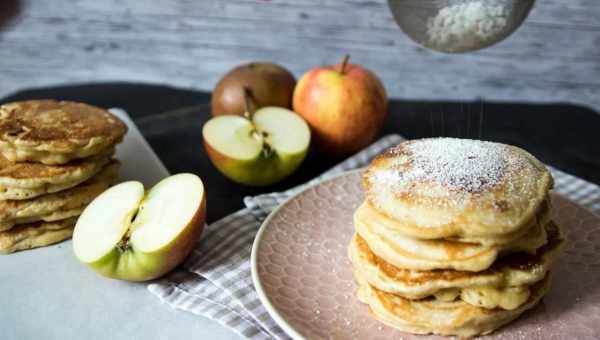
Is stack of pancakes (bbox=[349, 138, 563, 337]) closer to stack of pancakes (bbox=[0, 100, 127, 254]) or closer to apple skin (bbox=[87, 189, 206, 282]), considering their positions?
apple skin (bbox=[87, 189, 206, 282])

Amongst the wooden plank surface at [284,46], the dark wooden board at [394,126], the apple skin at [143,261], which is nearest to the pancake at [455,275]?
the apple skin at [143,261]

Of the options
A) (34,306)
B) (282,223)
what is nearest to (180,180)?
(282,223)

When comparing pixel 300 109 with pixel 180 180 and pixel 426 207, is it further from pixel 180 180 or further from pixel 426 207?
pixel 426 207

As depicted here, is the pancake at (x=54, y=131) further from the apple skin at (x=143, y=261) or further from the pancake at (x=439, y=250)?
the pancake at (x=439, y=250)

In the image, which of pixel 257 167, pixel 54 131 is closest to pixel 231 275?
pixel 257 167

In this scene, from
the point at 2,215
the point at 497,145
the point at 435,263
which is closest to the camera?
the point at 435,263

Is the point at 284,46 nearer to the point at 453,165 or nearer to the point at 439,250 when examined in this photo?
the point at 453,165
